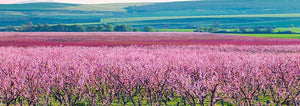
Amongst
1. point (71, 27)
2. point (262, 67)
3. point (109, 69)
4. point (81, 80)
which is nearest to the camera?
point (81, 80)

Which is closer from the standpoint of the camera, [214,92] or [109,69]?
[214,92]

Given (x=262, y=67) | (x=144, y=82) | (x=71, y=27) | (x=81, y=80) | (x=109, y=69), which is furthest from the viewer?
(x=71, y=27)

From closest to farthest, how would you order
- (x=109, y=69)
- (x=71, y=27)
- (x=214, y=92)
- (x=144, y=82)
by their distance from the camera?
1. (x=214, y=92)
2. (x=144, y=82)
3. (x=109, y=69)
4. (x=71, y=27)

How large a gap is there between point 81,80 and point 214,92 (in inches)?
229

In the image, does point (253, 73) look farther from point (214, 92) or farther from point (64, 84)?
point (64, 84)

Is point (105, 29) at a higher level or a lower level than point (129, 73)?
lower

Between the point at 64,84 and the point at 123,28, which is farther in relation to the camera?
the point at 123,28

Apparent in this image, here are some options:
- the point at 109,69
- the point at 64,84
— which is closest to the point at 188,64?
the point at 109,69

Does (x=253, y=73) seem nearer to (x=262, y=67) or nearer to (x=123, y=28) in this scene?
(x=262, y=67)

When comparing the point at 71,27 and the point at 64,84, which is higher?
the point at 64,84

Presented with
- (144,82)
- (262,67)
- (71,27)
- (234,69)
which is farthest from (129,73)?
(71,27)

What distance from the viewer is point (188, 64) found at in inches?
1110

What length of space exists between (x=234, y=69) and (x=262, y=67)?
3.34 meters

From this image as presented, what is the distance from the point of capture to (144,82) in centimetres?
2269
